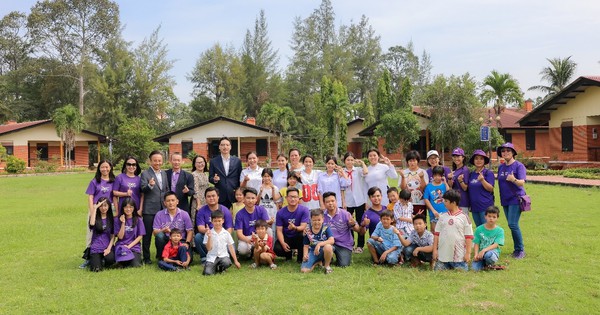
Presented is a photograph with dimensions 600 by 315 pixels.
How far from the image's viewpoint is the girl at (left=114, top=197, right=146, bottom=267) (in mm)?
6348

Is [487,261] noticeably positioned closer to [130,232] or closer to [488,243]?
[488,243]

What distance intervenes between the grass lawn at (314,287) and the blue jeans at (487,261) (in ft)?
0.66

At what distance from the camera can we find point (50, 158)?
37906mm

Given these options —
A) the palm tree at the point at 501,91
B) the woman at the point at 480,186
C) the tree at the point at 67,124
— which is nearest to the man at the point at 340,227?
the woman at the point at 480,186

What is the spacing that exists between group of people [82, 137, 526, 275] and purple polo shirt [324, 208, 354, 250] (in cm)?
1

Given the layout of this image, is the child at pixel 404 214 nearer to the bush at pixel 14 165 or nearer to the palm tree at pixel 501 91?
the palm tree at pixel 501 91

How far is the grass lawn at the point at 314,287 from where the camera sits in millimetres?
4547

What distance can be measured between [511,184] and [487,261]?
4.20 feet

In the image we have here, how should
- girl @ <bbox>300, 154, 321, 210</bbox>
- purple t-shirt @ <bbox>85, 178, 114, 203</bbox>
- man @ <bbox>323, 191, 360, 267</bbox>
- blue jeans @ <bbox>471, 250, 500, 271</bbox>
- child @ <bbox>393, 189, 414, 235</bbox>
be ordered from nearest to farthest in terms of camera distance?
1. blue jeans @ <bbox>471, 250, 500, 271</bbox>
2. man @ <bbox>323, 191, 360, 267</bbox>
3. child @ <bbox>393, 189, 414, 235</bbox>
4. purple t-shirt @ <bbox>85, 178, 114, 203</bbox>
5. girl @ <bbox>300, 154, 321, 210</bbox>

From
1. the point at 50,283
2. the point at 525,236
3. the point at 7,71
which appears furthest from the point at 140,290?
the point at 7,71

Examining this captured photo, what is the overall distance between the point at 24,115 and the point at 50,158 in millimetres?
14008

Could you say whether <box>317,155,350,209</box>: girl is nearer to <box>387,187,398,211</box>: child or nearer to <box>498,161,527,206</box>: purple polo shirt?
<box>387,187,398,211</box>: child

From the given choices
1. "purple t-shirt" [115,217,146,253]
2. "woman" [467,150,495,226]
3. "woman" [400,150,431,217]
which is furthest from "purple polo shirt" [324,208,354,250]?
"purple t-shirt" [115,217,146,253]

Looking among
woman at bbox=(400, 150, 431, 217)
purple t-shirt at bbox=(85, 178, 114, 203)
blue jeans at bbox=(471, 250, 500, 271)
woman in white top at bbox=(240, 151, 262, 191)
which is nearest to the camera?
blue jeans at bbox=(471, 250, 500, 271)
